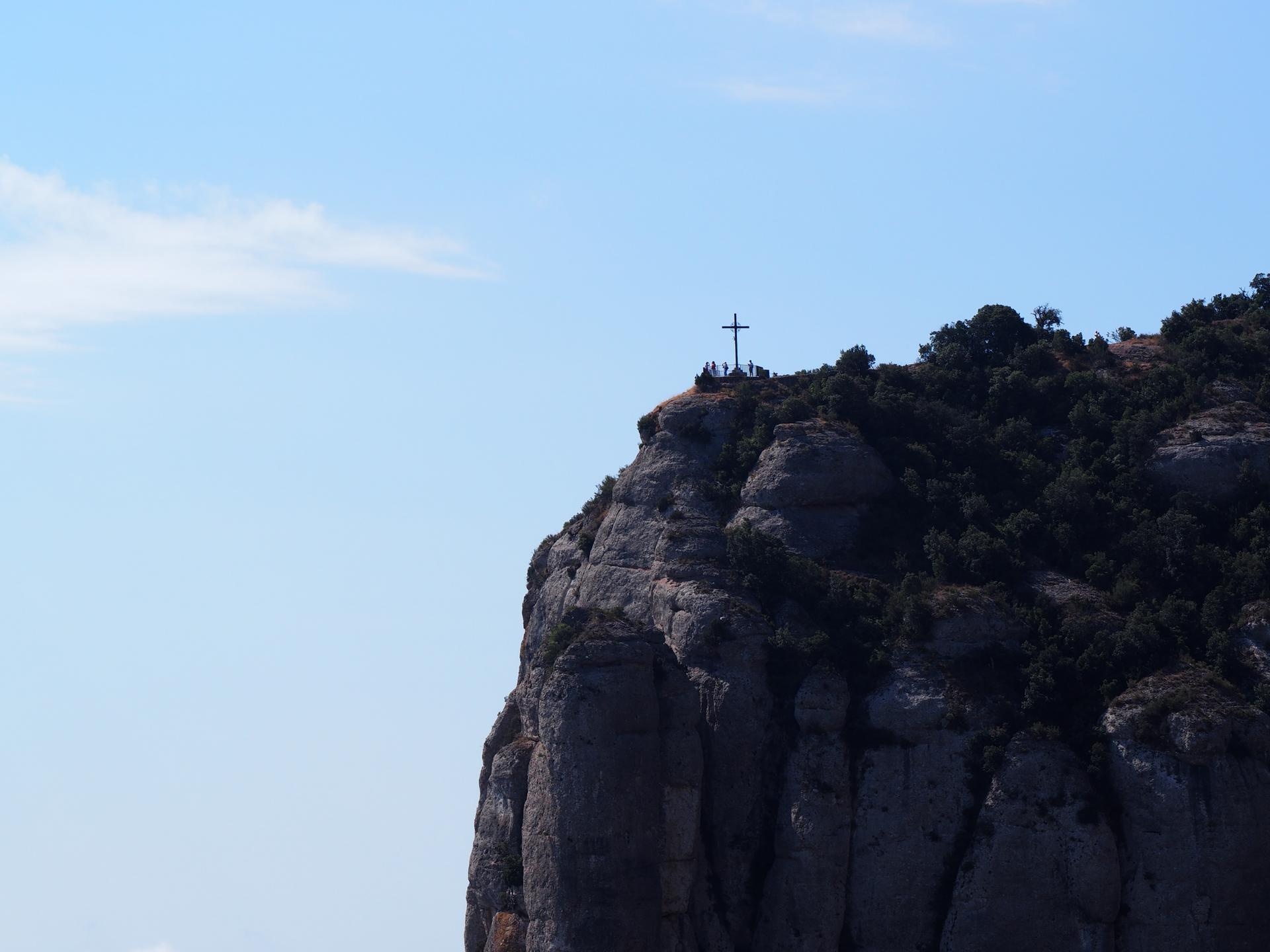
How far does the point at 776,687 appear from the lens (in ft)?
264

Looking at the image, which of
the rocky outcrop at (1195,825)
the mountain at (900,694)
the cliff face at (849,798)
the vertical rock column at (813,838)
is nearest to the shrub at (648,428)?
the mountain at (900,694)

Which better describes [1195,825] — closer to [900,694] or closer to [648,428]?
[900,694]

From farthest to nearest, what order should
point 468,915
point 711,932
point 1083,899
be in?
point 468,915 < point 711,932 < point 1083,899

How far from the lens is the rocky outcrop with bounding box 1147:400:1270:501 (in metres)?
86.9

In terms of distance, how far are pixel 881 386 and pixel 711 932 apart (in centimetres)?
2980

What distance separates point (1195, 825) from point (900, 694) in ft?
40.3

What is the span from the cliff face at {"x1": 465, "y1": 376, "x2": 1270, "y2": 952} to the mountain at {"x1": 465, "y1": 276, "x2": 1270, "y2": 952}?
113 millimetres

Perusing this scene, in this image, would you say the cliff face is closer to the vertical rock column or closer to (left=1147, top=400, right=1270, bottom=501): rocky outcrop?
the vertical rock column

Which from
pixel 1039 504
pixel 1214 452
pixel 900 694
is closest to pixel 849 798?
pixel 900 694

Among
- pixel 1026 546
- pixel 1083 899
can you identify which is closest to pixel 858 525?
pixel 1026 546

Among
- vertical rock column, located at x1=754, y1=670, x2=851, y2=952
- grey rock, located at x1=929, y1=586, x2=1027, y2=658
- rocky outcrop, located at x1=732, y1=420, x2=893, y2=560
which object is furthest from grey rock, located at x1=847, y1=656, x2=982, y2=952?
rocky outcrop, located at x1=732, y1=420, x2=893, y2=560

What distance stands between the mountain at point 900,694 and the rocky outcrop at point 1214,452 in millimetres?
121

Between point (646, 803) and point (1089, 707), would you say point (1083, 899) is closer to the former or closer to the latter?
point (1089, 707)

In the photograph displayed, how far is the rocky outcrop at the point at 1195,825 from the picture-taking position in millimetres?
72062
